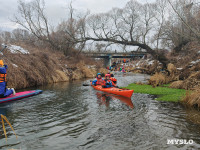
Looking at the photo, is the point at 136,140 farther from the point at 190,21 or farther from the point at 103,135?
the point at 190,21

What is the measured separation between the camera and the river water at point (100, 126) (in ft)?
14.3

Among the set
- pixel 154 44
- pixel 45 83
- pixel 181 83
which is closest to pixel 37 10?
pixel 45 83

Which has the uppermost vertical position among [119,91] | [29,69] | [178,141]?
[29,69]

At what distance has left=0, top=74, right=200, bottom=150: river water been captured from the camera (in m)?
4.34

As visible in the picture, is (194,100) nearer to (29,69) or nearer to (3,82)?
(3,82)

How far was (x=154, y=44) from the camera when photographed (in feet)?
59.3

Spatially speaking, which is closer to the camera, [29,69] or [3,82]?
[3,82]

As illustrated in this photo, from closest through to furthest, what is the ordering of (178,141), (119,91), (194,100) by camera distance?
(178,141)
(194,100)
(119,91)

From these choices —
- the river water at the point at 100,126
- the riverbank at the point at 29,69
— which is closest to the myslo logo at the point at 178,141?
the river water at the point at 100,126

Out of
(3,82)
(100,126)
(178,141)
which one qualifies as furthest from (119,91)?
(3,82)

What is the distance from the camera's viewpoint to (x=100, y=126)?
5.52 metres

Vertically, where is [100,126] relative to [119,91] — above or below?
below

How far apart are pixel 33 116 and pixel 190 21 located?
12219 millimetres

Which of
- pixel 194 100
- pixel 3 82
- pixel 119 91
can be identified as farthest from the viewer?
pixel 119 91
